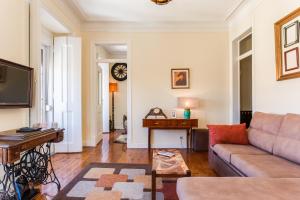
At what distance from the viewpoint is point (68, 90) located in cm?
471

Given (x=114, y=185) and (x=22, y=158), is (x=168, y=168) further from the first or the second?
(x=22, y=158)

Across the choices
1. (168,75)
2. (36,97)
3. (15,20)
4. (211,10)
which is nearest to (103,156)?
(36,97)

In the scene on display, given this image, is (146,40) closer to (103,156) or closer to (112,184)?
(103,156)

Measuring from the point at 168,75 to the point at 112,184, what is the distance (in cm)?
311

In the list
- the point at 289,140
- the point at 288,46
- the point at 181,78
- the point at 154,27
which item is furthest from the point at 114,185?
the point at 154,27

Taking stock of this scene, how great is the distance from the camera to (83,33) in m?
5.36

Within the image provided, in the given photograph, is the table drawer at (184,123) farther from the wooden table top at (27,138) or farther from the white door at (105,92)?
the white door at (105,92)

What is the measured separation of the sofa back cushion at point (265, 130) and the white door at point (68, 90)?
339 centimetres

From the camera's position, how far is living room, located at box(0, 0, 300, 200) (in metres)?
2.79

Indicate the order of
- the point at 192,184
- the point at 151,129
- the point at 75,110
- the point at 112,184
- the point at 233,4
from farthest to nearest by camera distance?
the point at 151,129 < the point at 75,110 < the point at 233,4 < the point at 112,184 < the point at 192,184

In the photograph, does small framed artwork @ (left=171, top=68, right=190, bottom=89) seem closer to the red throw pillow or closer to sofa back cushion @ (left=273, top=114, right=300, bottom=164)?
the red throw pillow

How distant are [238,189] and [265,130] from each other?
73.3 inches

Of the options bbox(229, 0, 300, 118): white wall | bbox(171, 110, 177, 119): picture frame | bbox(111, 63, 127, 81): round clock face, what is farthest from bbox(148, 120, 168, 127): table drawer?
bbox(111, 63, 127, 81): round clock face

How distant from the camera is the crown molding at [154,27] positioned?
5.30 meters
